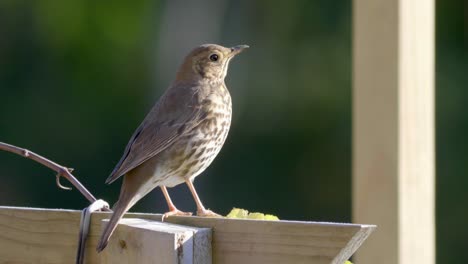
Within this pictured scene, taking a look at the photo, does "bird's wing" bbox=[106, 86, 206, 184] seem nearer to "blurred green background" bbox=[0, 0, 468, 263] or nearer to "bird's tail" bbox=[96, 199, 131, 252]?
"bird's tail" bbox=[96, 199, 131, 252]

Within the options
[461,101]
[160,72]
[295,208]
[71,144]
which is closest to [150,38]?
[160,72]

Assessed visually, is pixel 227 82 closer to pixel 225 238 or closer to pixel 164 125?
pixel 164 125

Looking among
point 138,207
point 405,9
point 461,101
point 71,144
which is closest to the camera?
point 405,9

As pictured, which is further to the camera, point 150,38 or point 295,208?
point 150,38

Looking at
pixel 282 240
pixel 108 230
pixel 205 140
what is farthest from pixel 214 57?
pixel 282 240

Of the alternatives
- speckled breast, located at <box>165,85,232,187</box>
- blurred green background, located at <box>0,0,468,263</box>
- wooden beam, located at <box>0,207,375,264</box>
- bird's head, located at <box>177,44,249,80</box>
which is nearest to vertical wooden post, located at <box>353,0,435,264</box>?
speckled breast, located at <box>165,85,232,187</box>

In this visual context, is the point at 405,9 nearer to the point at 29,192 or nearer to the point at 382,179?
the point at 382,179

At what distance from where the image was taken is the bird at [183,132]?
326cm

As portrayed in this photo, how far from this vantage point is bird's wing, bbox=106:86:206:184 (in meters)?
3.29

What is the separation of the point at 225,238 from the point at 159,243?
14 centimetres

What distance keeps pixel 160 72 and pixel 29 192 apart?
1665 millimetres

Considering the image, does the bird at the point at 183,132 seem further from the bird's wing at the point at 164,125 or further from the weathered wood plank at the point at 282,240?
the weathered wood plank at the point at 282,240

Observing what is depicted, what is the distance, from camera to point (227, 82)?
32.4 ft

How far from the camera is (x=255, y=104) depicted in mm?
9906
